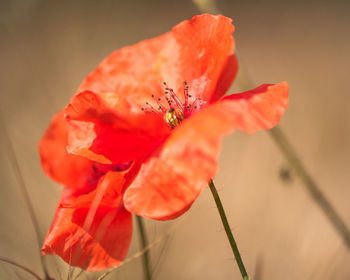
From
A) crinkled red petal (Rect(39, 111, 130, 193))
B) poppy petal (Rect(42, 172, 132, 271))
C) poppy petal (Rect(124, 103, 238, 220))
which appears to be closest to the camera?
poppy petal (Rect(124, 103, 238, 220))

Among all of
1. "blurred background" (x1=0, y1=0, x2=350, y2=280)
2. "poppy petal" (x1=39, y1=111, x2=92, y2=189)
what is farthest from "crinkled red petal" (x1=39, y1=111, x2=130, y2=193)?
"blurred background" (x1=0, y1=0, x2=350, y2=280)

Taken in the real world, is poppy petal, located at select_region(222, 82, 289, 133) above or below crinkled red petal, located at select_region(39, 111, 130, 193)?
below

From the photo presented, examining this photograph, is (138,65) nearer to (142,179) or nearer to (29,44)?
(142,179)

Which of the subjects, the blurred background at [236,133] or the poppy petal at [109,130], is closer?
the poppy petal at [109,130]

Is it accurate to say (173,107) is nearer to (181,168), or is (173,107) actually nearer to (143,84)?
(143,84)

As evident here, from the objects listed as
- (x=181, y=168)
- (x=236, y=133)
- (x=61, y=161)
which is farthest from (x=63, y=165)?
(x=236, y=133)

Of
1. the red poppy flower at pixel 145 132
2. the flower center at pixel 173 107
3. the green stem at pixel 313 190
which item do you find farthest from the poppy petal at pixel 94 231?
the green stem at pixel 313 190

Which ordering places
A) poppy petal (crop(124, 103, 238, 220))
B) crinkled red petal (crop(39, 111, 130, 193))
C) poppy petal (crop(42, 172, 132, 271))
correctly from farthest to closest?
crinkled red petal (crop(39, 111, 130, 193)) → poppy petal (crop(42, 172, 132, 271)) → poppy petal (crop(124, 103, 238, 220))

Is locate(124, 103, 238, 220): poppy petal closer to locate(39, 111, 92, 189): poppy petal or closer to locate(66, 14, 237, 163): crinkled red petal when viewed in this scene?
locate(66, 14, 237, 163): crinkled red petal

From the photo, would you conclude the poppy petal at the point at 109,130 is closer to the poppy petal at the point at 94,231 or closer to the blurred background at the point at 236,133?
the poppy petal at the point at 94,231
